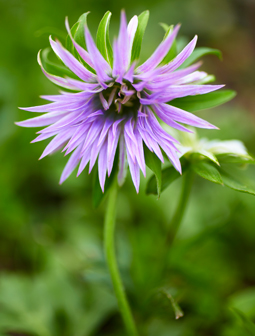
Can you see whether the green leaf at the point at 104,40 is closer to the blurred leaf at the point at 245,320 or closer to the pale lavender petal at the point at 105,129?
the pale lavender petal at the point at 105,129

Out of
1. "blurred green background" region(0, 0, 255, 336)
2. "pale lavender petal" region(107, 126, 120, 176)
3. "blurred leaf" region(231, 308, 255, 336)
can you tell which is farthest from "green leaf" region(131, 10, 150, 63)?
"blurred leaf" region(231, 308, 255, 336)

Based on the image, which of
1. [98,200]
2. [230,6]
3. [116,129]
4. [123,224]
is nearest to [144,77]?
[116,129]

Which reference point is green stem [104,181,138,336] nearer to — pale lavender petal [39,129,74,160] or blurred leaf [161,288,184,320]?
blurred leaf [161,288,184,320]

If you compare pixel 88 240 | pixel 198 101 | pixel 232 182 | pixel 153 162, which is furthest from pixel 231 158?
pixel 88 240

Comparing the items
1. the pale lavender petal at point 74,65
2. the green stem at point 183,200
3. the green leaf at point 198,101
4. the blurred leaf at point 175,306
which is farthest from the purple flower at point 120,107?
the blurred leaf at point 175,306

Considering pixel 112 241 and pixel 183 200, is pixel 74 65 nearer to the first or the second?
pixel 112 241

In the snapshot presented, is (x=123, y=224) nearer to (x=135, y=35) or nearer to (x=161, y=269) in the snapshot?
(x=161, y=269)
